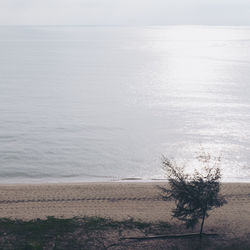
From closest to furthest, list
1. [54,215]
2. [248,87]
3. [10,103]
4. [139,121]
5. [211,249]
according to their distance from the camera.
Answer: [211,249]
[54,215]
[139,121]
[10,103]
[248,87]

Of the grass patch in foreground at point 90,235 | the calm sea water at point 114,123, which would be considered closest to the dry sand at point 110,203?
the grass patch in foreground at point 90,235

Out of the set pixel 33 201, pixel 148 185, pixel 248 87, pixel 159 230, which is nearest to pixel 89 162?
pixel 148 185

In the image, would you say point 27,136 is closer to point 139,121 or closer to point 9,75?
point 139,121

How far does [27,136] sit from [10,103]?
13906 millimetres

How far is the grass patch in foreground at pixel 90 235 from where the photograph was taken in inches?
634

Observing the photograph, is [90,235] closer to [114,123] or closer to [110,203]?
[110,203]

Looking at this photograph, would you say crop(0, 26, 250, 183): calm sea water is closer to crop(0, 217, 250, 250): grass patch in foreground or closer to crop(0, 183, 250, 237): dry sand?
crop(0, 183, 250, 237): dry sand

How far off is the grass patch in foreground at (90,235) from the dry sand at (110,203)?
0.79m

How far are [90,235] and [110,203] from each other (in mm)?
4679

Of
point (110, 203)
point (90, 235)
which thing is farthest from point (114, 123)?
point (90, 235)

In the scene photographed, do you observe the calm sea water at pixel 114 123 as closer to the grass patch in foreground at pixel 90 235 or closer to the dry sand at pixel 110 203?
the dry sand at pixel 110 203

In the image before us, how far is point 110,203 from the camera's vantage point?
21406 millimetres

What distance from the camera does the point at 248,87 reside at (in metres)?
63.8

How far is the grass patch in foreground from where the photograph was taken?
52.8 feet
